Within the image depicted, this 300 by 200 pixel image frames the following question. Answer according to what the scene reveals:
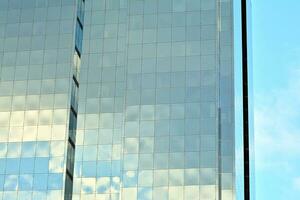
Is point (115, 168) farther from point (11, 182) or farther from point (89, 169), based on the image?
point (11, 182)

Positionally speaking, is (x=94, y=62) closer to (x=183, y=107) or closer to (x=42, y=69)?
(x=42, y=69)

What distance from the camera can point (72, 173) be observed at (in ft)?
286

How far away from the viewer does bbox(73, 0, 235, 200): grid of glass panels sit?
270 ft

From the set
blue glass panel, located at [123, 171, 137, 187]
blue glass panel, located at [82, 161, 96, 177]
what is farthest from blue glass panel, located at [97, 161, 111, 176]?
blue glass panel, located at [123, 171, 137, 187]

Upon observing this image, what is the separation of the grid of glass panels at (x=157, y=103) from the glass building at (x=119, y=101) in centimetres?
13

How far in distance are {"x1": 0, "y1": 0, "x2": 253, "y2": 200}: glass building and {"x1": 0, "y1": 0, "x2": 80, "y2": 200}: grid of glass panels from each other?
14 cm

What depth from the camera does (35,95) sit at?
92.1 meters

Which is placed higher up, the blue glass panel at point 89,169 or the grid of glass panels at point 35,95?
the grid of glass panels at point 35,95

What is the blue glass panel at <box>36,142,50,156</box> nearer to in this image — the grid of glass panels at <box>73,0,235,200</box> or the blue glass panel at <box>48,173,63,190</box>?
the blue glass panel at <box>48,173,63,190</box>

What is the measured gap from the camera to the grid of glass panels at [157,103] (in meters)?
82.4

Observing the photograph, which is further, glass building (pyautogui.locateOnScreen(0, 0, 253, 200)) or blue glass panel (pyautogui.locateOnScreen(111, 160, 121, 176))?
blue glass panel (pyautogui.locateOnScreen(111, 160, 121, 176))

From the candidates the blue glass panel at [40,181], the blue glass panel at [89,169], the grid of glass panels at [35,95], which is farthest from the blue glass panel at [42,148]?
the blue glass panel at [89,169]

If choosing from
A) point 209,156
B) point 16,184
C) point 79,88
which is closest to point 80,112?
point 79,88

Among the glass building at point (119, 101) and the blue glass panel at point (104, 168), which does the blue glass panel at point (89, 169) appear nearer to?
the glass building at point (119, 101)
